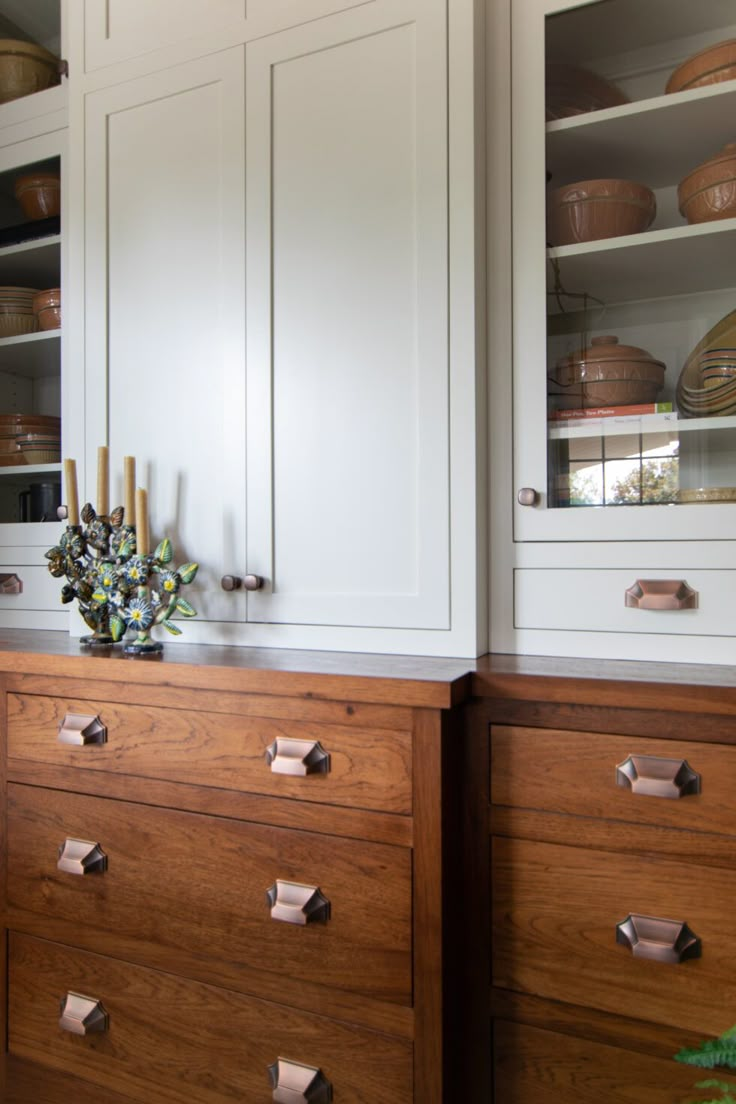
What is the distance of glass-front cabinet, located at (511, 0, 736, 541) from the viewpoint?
130cm

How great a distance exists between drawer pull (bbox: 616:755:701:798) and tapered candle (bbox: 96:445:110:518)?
3.55ft

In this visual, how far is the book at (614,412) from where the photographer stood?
132 centimetres

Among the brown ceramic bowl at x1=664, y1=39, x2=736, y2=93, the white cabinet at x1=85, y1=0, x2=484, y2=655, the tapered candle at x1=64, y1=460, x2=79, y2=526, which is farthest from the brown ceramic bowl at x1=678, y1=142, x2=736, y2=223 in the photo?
the tapered candle at x1=64, y1=460, x2=79, y2=526

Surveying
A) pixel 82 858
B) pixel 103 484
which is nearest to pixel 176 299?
pixel 103 484

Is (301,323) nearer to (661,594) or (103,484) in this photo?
(103,484)

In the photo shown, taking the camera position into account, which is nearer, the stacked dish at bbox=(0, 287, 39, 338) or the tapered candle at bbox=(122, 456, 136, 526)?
the tapered candle at bbox=(122, 456, 136, 526)

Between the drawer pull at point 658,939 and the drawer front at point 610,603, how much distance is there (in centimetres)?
43

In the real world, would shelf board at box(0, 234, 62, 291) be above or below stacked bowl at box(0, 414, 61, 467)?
above

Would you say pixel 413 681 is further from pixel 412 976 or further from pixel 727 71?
pixel 727 71

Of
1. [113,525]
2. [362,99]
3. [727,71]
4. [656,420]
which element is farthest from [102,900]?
[727,71]

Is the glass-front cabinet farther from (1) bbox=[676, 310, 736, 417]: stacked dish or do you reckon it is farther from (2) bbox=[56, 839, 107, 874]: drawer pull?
(2) bbox=[56, 839, 107, 874]: drawer pull

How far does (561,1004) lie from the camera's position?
3.74 feet

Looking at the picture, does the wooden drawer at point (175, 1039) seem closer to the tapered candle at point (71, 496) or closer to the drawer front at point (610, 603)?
the drawer front at point (610, 603)

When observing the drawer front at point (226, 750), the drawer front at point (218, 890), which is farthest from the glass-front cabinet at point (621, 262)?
the drawer front at point (218, 890)
